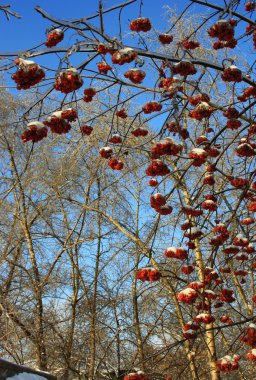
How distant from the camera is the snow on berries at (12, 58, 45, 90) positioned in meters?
2.05

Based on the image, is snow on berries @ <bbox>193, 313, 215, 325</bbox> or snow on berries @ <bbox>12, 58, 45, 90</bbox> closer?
snow on berries @ <bbox>12, 58, 45, 90</bbox>

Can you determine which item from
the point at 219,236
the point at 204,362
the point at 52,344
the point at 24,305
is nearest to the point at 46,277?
the point at 24,305

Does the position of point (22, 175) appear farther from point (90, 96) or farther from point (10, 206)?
point (90, 96)

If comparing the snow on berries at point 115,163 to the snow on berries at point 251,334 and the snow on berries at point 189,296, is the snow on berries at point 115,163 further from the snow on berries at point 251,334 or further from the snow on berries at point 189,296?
the snow on berries at point 251,334

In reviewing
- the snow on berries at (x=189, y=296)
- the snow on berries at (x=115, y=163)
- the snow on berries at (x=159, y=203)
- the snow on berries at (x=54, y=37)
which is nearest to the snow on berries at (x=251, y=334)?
the snow on berries at (x=189, y=296)

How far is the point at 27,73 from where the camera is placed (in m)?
2.05

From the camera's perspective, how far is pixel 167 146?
7.71ft

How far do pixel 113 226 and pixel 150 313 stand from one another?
2.02 meters

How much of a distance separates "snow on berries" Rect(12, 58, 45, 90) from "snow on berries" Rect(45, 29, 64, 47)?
1.25 feet

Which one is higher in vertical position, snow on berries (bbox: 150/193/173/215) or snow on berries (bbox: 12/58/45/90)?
snow on berries (bbox: 12/58/45/90)

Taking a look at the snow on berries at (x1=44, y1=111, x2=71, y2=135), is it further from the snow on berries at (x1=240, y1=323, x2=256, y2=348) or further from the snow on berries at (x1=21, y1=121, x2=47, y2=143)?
the snow on berries at (x1=240, y1=323, x2=256, y2=348)

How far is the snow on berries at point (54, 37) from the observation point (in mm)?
2400

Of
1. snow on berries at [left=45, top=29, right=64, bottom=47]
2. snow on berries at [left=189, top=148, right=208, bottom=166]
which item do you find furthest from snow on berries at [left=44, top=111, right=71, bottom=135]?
snow on berries at [left=189, top=148, right=208, bottom=166]

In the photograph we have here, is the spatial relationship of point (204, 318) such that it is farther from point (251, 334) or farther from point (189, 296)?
point (251, 334)
